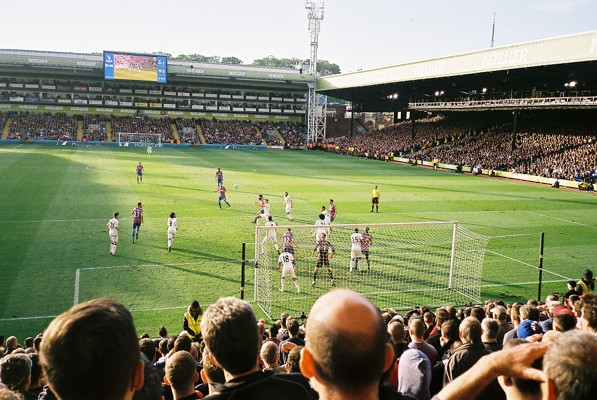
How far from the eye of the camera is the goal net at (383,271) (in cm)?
1444

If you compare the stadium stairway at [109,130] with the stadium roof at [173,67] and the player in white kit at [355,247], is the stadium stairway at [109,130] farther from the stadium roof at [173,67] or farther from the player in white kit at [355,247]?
the player in white kit at [355,247]

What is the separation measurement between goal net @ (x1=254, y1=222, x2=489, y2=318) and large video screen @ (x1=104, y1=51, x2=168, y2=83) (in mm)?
62783

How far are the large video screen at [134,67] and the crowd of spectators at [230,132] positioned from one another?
35.8ft

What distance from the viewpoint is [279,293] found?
14.8 m

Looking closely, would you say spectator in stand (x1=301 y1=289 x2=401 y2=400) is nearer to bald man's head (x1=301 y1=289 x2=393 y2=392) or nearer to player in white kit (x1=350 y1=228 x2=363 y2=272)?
bald man's head (x1=301 y1=289 x2=393 y2=392)

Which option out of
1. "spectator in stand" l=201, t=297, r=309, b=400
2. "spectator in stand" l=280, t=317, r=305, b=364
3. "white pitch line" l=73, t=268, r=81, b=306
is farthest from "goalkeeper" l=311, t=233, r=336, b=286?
"spectator in stand" l=201, t=297, r=309, b=400

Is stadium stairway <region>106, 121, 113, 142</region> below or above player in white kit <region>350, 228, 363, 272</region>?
above

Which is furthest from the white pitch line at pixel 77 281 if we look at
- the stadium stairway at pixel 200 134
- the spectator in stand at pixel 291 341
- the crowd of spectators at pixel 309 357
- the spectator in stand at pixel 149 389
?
→ the stadium stairway at pixel 200 134

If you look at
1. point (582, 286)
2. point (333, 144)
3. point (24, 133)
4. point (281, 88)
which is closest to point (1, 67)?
point (24, 133)

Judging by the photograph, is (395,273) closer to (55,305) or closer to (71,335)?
(55,305)

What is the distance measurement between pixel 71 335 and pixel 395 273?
49.8 ft

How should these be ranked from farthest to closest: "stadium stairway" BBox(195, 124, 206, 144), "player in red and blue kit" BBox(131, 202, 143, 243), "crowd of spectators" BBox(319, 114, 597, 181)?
"stadium stairway" BBox(195, 124, 206, 144)
"crowd of spectators" BBox(319, 114, 597, 181)
"player in red and blue kit" BBox(131, 202, 143, 243)

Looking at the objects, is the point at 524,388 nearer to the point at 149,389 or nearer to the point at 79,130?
the point at 149,389

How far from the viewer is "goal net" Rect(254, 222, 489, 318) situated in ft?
47.4
